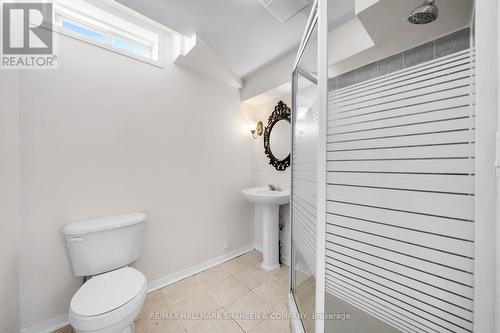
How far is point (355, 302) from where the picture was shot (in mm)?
748

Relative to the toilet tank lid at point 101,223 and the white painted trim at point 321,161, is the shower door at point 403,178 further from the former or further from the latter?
the toilet tank lid at point 101,223

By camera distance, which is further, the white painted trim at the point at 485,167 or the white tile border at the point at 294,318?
the white tile border at the point at 294,318

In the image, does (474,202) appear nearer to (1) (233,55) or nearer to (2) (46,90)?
(1) (233,55)

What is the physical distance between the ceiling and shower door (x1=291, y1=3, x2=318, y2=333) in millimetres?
310

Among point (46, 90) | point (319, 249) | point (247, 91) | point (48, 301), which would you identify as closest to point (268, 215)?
point (319, 249)

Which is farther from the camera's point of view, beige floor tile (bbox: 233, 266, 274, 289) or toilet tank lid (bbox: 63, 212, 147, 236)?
beige floor tile (bbox: 233, 266, 274, 289)

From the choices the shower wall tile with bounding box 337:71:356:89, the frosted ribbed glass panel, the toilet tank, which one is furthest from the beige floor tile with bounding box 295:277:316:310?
the toilet tank

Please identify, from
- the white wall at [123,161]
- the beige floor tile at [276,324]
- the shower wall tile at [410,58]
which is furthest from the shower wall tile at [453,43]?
the white wall at [123,161]

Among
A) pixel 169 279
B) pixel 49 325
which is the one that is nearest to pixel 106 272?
pixel 49 325

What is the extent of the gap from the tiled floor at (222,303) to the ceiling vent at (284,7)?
7.74ft

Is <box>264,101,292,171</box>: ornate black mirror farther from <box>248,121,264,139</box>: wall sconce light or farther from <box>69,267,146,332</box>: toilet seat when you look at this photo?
<box>69,267,146,332</box>: toilet seat

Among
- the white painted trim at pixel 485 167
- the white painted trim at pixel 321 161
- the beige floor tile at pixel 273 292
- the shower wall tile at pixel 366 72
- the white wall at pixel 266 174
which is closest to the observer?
the white painted trim at pixel 485 167

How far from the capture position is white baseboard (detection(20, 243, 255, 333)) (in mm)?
1309

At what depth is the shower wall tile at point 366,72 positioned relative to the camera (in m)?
0.74
